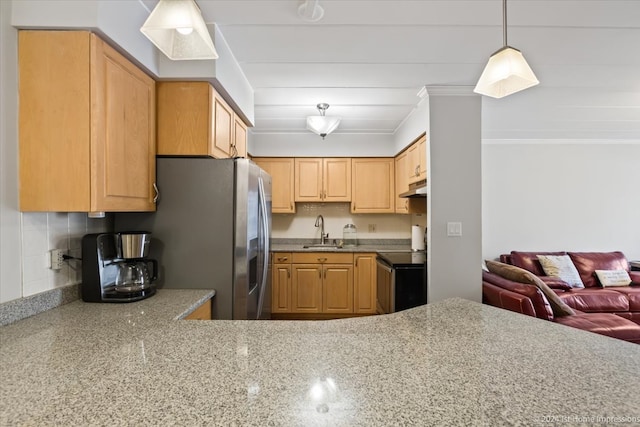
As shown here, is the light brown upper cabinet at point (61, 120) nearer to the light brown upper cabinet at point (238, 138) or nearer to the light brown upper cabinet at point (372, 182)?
the light brown upper cabinet at point (238, 138)

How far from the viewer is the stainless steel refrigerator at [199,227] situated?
1929 mm

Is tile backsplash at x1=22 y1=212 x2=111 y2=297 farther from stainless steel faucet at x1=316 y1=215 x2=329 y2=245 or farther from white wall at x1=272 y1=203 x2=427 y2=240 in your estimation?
stainless steel faucet at x1=316 y1=215 x2=329 y2=245

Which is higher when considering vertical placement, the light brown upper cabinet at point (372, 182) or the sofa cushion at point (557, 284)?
the light brown upper cabinet at point (372, 182)

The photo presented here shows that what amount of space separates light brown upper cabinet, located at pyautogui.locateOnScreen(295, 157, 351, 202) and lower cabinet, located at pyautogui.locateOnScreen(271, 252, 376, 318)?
0.80 m

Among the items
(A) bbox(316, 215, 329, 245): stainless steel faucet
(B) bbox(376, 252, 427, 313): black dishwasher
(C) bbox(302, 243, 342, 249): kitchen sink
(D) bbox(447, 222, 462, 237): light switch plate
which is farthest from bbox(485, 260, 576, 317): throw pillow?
(A) bbox(316, 215, 329, 245): stainless steel faucet

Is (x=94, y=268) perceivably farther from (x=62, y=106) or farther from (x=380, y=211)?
(x=380, y=211)

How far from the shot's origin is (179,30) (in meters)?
1.24

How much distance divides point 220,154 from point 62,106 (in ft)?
3.06

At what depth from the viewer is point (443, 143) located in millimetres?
2699

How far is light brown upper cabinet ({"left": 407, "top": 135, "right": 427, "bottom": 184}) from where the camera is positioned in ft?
9.78

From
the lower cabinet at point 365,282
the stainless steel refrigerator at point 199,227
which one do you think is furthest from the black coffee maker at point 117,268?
the lower cabinet at point 365,282

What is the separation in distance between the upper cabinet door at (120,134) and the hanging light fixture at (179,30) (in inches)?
15.3

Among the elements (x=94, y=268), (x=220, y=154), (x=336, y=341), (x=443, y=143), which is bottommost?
(x=336, y=341)

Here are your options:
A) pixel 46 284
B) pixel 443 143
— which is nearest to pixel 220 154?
pixel 46 284
